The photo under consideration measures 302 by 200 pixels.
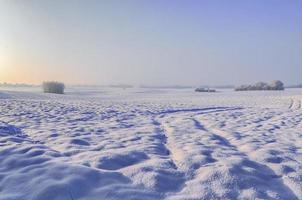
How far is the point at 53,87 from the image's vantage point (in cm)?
4609

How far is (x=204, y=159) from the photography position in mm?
6418

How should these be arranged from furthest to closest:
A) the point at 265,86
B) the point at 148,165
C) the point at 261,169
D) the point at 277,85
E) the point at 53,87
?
the point at 265,86 < the point at 277,85 < the point at 53,87 < the point at 261,169 < the point at 148,165

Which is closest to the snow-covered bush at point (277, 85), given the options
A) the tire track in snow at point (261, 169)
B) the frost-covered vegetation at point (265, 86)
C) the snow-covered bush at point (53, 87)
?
the frost-covered vegetation at point (265, 86)

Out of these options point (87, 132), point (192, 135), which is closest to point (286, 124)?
point (192, 135)

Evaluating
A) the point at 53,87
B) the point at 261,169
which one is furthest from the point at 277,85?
the point at 261,169

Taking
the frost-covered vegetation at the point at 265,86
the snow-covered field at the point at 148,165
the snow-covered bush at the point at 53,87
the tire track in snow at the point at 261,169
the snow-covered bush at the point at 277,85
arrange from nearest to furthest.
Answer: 1. the snow-covered field at the point at 148,165
2. the tire track in snow at the point at 261,169
3. the snow-covered bush at the point at 53,87
4. the snow-covered bush at the point at 277,85
5. the frost-covered vegetation at the point at 265,86

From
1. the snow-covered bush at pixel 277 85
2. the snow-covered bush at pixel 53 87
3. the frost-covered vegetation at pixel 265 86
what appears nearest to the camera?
the snow-covered bush at pixel 53 87

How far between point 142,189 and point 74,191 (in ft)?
3.13

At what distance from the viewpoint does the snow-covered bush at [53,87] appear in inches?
1813

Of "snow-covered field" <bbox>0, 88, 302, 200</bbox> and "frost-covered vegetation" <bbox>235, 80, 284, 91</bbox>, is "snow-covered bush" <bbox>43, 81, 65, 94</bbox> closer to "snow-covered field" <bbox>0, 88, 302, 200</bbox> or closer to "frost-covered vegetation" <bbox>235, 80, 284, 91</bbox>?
"frost-covered vegetation" <bbox>235, 80, 284, 91</bbox>

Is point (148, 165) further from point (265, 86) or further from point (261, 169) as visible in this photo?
point (265, 86)

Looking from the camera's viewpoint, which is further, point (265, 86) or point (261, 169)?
point (265, 86)

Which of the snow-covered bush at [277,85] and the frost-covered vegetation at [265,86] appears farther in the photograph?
the frost-covered vegetation at [265,86]

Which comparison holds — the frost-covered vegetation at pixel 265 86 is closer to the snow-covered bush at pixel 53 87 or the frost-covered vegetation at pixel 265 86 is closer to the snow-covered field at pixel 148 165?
the snow-covered bush at pixel 53 87
